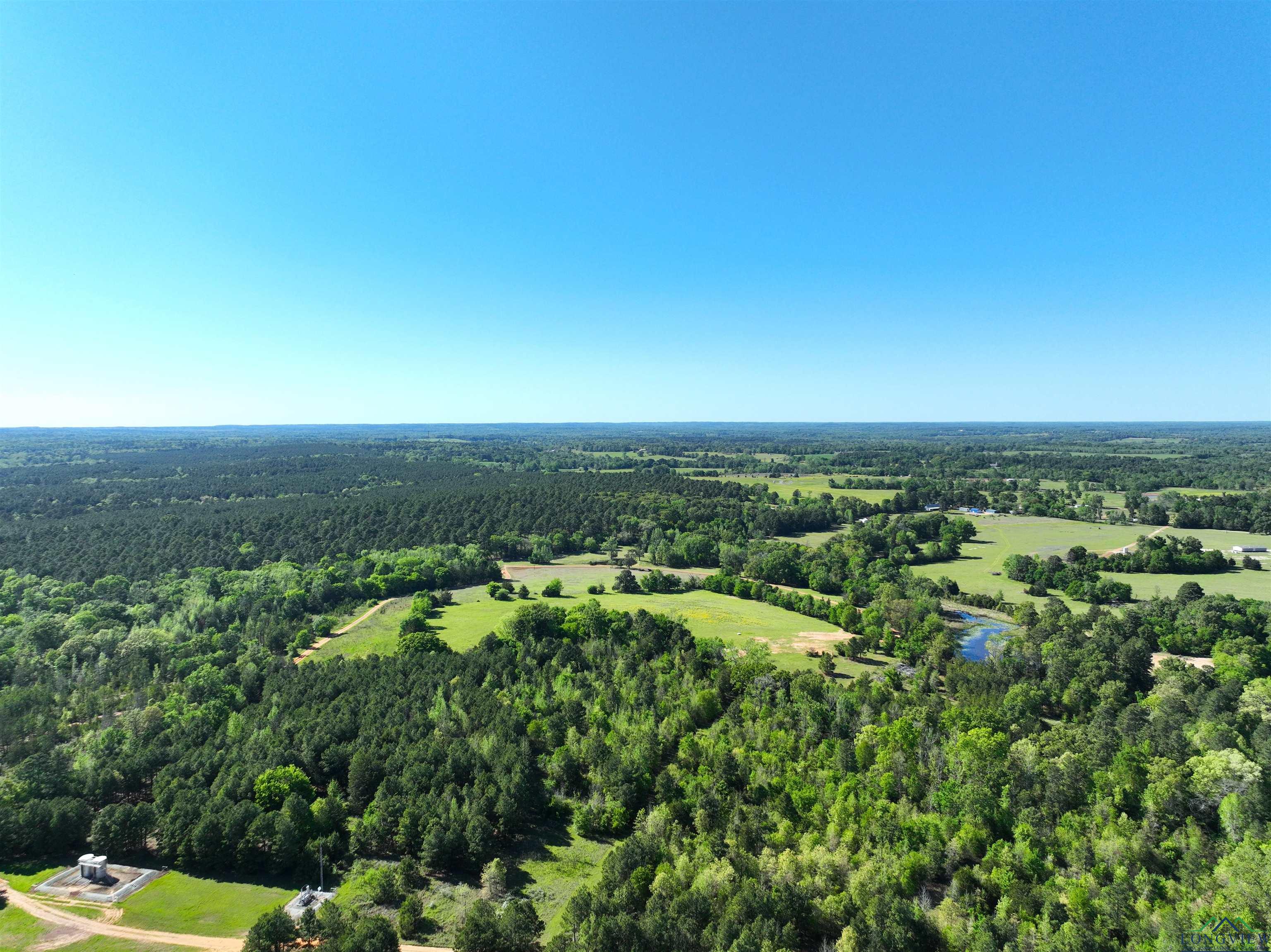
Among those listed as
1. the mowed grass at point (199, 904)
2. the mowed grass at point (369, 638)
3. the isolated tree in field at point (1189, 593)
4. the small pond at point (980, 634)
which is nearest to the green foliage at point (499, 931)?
the mowed grass at point (199, 904)

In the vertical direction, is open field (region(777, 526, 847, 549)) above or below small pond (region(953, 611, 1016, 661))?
above

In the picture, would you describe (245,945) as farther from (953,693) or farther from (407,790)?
(953,693)

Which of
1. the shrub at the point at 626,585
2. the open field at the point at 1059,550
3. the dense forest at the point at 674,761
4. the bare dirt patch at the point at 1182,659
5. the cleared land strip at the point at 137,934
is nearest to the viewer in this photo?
the dense forest at the point at 674,761

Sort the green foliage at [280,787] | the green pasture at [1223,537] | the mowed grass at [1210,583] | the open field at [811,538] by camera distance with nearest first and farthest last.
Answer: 1. the green foliage at [280,787]
2. the mowed grass at [1210,583]
3. the green pasture at [1223,537]
4. the open field at [811,538]

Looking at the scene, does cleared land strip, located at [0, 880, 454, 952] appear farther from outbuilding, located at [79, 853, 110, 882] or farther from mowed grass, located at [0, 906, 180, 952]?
outbuilding, located at [79, 853, 110, 882]

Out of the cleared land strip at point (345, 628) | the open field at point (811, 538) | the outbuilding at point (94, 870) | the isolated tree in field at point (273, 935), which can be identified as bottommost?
→ the cleared land strip at point (345, 628)

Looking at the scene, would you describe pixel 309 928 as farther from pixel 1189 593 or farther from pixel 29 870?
pixel 1189 593

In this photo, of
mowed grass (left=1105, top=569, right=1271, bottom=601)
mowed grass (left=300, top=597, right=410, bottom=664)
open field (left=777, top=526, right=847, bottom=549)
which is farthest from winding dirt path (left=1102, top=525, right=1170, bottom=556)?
mowed grass (left=300, top=597, right=410, bottom=664)

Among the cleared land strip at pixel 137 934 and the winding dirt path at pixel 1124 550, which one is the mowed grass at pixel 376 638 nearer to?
the cleared land strip at pixel 137 934
